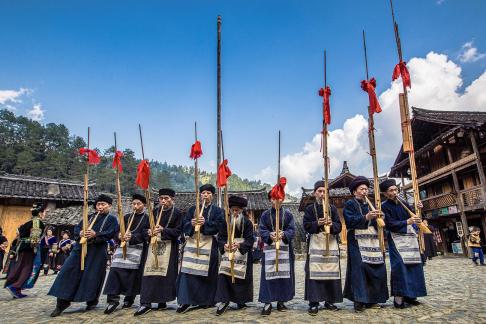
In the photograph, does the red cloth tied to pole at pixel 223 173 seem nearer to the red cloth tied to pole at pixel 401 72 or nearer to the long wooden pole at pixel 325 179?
the long wooden pole at pixel 325 179

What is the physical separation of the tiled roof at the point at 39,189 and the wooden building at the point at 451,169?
84.0 ft

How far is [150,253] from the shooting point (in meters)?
5.27

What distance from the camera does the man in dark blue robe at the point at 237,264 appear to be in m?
5.00

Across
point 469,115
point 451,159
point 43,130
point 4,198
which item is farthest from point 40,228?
point 43,130

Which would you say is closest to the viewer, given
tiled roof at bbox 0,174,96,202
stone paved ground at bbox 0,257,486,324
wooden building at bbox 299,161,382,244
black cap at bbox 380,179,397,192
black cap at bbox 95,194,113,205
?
stone paved ground at bbox 0,257,486,324

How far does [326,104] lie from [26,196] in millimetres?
21105

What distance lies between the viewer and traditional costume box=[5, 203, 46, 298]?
23.4ft

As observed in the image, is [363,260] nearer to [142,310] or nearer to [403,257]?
[403,257]

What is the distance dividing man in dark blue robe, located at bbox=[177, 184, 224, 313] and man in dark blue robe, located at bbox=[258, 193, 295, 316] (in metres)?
0.89

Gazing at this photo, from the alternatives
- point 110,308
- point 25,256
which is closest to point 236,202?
point 110,308

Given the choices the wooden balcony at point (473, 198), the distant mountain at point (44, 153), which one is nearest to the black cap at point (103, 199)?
the wooden balcony at point (473, 198)

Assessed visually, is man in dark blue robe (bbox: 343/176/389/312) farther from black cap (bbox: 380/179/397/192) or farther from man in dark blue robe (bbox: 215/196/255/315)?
man in dark blue robe (bbox: 215/196/255/315)

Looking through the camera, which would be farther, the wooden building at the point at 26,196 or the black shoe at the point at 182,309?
the wooden building at the point at 26,196

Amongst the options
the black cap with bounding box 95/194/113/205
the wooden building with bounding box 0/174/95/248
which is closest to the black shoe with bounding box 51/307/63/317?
the black cap with bounding box 95/194/113/205
